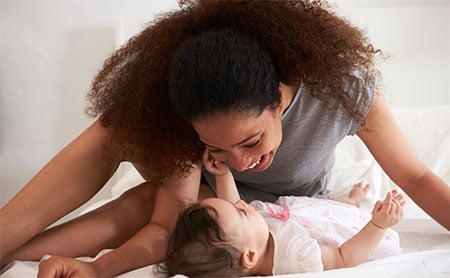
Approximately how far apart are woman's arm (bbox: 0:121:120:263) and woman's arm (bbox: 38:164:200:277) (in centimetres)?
11

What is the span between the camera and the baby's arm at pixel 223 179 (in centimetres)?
131

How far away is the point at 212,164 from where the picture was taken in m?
A: 1.31

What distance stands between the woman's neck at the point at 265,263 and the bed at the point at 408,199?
0.50 feet

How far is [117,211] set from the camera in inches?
54.2

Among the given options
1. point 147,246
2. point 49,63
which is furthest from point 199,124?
point 49,63

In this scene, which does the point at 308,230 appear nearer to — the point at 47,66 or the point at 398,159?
the point at 398,159

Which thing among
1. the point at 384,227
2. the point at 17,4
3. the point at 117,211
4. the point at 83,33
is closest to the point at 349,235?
the point at 384,227

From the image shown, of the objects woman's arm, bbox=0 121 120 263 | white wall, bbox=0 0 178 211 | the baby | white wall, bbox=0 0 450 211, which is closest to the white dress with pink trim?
the baby

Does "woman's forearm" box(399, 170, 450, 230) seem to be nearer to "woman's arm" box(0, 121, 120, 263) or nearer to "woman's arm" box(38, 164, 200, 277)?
"woman's arm" box(38, 164, 200, 277)

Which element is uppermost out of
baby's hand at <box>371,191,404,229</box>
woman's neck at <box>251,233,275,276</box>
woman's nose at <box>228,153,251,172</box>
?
woman's nose at <box>228,153,251,172</box>

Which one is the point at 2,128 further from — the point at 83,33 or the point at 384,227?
the point at 384,227

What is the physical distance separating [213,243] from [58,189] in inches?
15.0

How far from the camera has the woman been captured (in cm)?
107

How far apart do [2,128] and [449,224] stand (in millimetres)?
1976
